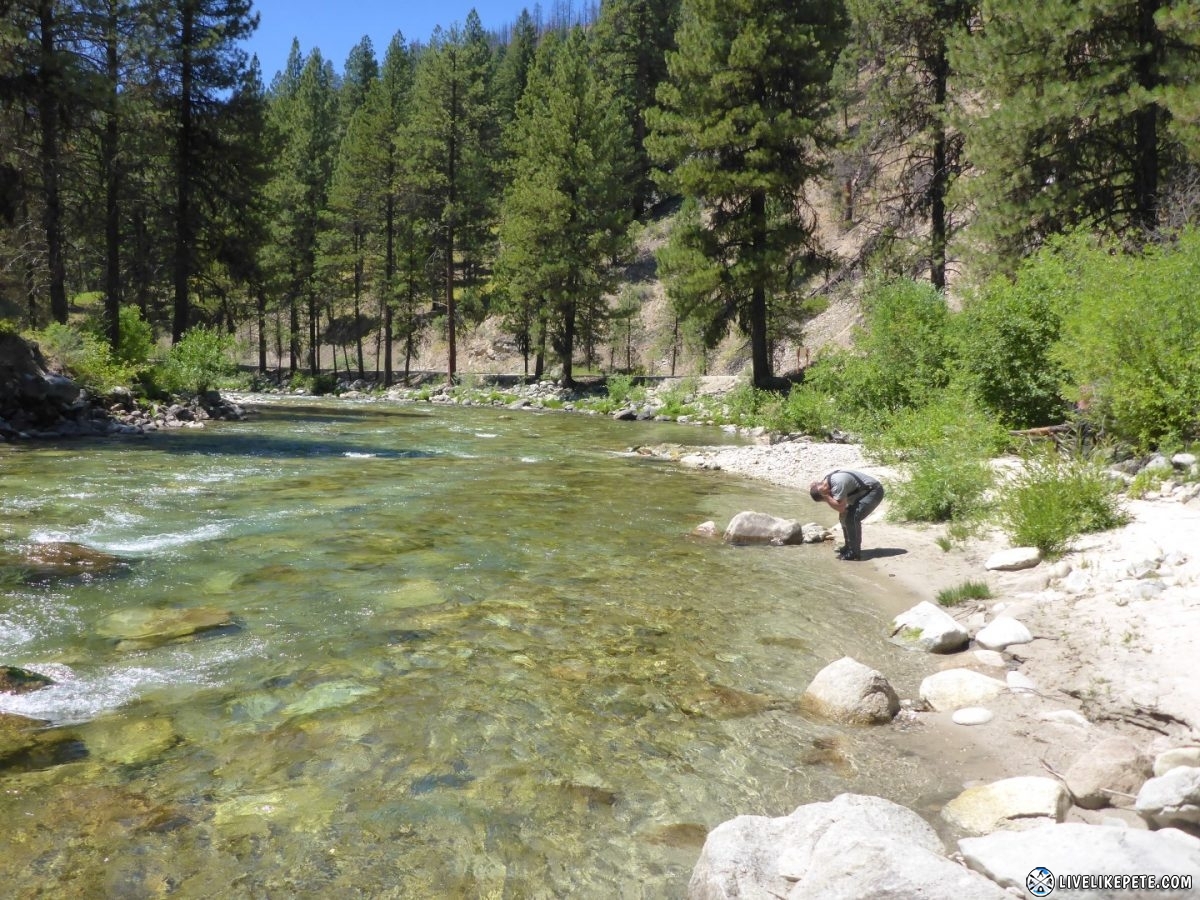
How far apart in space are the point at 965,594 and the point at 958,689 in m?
2.18

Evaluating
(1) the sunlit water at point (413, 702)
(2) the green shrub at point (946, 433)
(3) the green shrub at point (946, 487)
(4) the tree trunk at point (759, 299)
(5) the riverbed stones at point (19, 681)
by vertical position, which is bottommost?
(1) the sunlit water at point (413, 702)

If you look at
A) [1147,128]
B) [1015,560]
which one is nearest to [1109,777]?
[1015,560]

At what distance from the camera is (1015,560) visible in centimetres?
761

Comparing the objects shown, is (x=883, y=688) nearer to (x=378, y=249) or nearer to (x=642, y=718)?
(x=642, y=718)

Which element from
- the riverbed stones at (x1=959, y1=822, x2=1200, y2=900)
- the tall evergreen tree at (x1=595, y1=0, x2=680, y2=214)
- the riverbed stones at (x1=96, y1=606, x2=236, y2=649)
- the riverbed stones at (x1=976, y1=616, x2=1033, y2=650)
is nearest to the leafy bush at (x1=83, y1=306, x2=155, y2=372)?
the riverbed stones at (x1=96, y1=606, x2=236, y2=649)

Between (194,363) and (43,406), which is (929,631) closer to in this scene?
(43,406)

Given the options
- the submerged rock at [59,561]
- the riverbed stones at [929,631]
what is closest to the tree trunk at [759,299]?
the riverbed stones at [929,631]

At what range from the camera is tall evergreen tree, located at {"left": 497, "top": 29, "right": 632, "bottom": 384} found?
36.0m

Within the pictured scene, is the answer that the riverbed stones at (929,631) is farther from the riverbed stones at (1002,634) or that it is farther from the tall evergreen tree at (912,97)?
the tall evergreen tree at (912,97)

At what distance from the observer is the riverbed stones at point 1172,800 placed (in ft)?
10.8

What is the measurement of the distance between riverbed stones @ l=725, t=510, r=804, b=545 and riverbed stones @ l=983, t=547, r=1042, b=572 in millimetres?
2375

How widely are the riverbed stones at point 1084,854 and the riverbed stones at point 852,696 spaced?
1852 mm

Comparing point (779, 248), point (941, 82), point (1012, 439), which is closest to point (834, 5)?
point (941, 82)

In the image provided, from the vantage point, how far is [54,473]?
12.3 m
